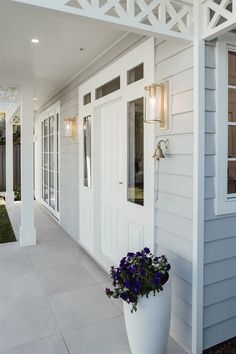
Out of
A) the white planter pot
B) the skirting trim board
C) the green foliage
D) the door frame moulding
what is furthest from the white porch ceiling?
the skirting trim board

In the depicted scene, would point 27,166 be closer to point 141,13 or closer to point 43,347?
point 43,347

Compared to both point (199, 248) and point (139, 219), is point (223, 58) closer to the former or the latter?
point (199, 248)

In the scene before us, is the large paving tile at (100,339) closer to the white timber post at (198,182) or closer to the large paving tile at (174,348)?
the large paving tile at (174,348)

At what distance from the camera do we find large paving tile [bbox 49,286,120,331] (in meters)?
2.68

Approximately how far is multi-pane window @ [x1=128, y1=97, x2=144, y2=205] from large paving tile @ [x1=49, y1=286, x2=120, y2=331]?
1.07 metres

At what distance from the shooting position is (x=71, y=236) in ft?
17.6

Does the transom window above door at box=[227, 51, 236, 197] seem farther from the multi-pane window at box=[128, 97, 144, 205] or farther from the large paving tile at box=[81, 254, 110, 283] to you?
the large paving tile at box=[81, 254, 110, 283]

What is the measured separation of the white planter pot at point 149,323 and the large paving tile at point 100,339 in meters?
0.22

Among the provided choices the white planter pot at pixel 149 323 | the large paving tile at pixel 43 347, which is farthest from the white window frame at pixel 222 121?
the large paving tile at pixel 43 347

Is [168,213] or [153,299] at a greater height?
[168,213]

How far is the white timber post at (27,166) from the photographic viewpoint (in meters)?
4.82

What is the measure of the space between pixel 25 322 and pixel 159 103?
2.25 m

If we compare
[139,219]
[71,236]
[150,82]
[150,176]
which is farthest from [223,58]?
[71,236]

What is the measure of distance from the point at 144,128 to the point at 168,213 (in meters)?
0.86
